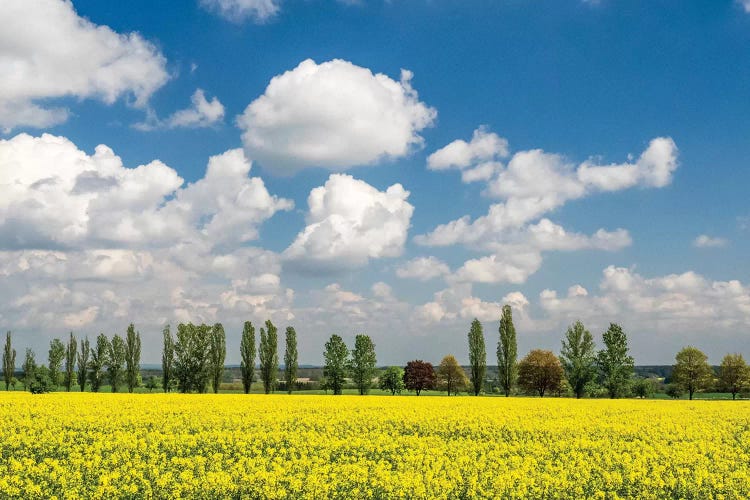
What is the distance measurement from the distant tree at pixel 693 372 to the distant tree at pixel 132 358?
285 feet

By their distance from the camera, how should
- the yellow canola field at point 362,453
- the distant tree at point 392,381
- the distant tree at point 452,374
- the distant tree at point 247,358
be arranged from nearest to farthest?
the yellow canola field at point 362,453
the distant tree at point 247,358
the distant tree at point 392,381
the distant tree at point 452,374

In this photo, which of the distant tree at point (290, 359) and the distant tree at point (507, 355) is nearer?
the distant tree at point (507, 355)

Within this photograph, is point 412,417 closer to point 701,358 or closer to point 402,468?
point 402,468

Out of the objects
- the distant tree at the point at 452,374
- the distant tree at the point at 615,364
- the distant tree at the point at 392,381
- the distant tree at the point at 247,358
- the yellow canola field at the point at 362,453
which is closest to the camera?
the yellow canola field at the point at 362,453

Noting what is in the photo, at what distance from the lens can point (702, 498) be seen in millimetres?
14586

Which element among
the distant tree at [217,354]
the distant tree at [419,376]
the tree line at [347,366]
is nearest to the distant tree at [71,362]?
the tree line at [347,366]

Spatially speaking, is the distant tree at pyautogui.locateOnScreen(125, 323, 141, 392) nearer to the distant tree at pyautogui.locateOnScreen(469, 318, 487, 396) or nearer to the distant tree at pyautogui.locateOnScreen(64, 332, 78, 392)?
the distant tree at pyautogui.locateOnScreen(64, 332, 78, 392)

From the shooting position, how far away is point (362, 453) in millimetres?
19375

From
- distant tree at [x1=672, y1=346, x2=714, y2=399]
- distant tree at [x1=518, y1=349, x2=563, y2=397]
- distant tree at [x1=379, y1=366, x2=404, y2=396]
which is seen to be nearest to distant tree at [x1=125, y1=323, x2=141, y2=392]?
distant tree at [x1=379, y1=366, x2=404, y2=396]

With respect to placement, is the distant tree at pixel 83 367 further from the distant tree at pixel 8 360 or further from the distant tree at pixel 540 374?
the distant tree at pixel 540 374

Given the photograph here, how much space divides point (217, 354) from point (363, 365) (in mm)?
23900

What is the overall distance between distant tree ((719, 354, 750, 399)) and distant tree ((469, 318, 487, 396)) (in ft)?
135

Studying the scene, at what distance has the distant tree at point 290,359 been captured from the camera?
91.4 meters

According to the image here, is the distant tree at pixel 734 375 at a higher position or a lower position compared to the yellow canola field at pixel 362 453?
lower
